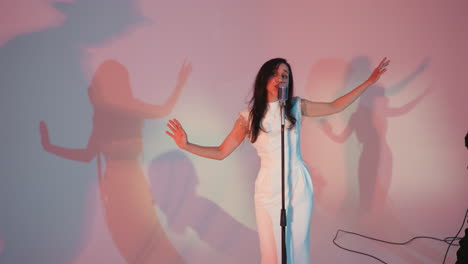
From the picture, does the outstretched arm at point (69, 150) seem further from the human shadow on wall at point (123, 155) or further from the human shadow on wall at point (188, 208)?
the human shadow on wall at point (188, 208)

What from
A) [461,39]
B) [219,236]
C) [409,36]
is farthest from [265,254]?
[461,39]

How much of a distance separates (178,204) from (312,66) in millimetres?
1831

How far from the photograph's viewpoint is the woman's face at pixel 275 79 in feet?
8.18

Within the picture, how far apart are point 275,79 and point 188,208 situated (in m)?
1.90

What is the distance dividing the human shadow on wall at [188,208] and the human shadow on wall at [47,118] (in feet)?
2.27

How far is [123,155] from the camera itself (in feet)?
12.6

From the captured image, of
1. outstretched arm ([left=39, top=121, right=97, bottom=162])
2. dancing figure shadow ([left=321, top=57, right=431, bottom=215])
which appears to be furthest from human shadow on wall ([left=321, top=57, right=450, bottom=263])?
outstretched arm ([left=39, top=121, right=97, bottom=162])

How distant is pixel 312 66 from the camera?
403cm

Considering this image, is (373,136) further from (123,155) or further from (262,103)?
(123,155)

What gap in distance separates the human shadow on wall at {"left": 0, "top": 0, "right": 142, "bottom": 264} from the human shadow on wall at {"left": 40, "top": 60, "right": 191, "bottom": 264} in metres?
0.13

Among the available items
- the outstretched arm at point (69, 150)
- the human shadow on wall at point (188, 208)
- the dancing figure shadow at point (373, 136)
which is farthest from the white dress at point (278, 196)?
the outstretched arm at point (69, 150)

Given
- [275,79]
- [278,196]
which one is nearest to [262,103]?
[275,79]

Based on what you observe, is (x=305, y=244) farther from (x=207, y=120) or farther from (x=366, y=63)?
(x=366, y=63)

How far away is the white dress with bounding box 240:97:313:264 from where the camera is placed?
8.04 feet
